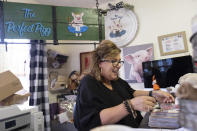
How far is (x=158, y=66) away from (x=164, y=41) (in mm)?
370

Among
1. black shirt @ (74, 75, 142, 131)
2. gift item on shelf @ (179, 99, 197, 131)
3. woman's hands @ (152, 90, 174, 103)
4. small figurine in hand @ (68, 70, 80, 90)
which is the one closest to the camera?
gift item on shelf @ (179, 99, 197, 131)

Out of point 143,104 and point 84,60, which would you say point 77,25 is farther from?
point 143,104

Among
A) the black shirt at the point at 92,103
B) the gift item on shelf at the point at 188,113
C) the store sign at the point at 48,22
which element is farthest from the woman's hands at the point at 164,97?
the store sign at the point at 48,22

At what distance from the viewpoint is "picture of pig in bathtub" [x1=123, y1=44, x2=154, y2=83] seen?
2.32 m

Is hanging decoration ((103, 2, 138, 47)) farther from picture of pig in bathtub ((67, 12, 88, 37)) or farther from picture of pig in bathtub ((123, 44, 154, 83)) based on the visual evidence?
picture of pig in bathtub ((67, 12, 88, 37))

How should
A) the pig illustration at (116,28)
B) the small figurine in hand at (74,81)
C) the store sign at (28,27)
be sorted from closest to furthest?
the store sign at (28,27) < the pig illustration at (116,28) < the small figurine in hand at (74,81)

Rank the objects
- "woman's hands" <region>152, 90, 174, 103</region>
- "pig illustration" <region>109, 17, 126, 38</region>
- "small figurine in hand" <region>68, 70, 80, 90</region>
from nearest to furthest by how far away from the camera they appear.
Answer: "woman's hands" <region>152, 90, 174, 103</region> → "pig illustration" <region>109, 17, 126, 38</region> → "small figurine in hand" <region>68, 70, 80, 90</region>

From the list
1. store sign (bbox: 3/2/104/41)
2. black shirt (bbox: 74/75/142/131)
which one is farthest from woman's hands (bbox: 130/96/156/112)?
store sign (bbox: 3/2/104/41)

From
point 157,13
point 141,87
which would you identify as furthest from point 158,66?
point 157,13

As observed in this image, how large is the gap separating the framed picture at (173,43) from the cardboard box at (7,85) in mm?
1807

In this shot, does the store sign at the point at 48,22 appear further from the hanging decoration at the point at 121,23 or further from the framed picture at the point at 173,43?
the framed picture at the point at 173,43

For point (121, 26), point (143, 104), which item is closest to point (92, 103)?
point (143, 104)

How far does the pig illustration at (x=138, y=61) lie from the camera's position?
7.60ft

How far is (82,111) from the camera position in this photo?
96cm
